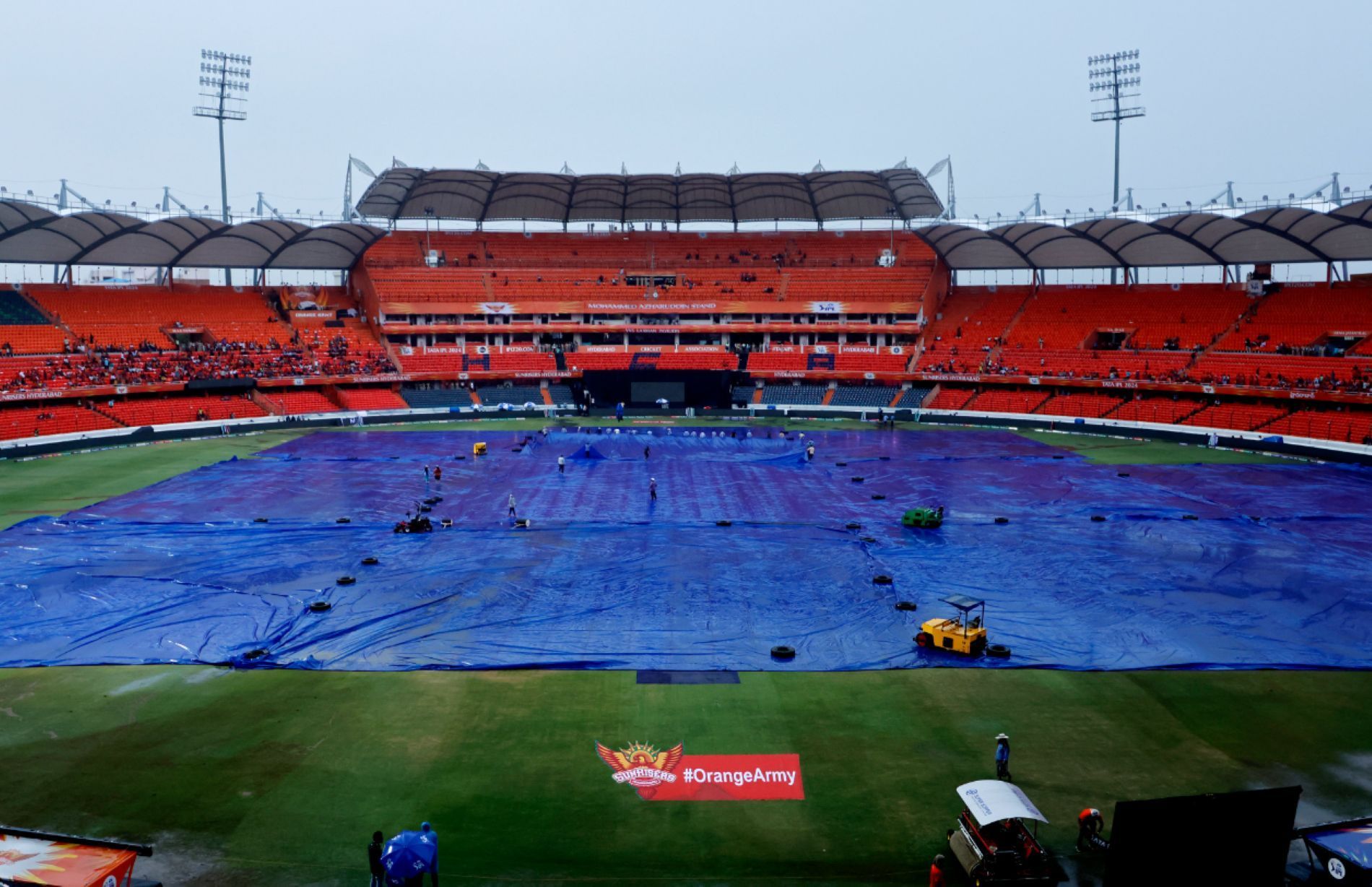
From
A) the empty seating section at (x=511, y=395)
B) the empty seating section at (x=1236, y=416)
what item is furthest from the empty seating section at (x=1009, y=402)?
the empty seating section at (x=511, y=395)

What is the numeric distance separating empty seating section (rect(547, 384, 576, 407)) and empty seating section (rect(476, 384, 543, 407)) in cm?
103

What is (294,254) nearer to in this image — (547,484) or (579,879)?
(547,484)

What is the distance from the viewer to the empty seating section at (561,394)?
81.3 meters

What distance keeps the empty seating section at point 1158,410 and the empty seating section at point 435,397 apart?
181 feet

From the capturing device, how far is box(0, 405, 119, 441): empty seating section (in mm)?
56469

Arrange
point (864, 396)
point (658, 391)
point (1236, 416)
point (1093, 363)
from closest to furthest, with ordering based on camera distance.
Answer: point (1236, 416), point (1093, 363), point (864, 396), point (658, 391)

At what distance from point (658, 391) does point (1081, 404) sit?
36.8m

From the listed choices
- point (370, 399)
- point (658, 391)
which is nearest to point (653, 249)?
point (658, 391)

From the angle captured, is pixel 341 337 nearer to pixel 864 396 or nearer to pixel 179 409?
pixel 179 409

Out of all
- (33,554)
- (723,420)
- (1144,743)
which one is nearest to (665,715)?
(1144,743)

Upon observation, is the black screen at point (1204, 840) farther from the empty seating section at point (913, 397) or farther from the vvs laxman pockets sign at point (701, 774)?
the empty seating section at point (913, 397)

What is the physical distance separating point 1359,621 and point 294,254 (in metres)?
85.3

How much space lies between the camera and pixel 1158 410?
65938 millimetres

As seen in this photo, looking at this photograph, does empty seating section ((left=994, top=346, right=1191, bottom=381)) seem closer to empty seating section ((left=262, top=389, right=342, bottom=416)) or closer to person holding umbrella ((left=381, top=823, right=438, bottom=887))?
empty seating section ((left=262, top=389, right=342, bottom=416))
